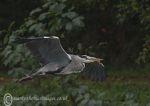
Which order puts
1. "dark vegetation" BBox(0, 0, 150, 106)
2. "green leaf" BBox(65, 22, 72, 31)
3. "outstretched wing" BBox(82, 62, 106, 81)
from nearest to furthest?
"outstretched wing" BBox(82, 62, 106, 81) < "green leaf" BBox(65, 22, 72, 31) < "dark vegetation" BBox(0, 0, 150, 106)

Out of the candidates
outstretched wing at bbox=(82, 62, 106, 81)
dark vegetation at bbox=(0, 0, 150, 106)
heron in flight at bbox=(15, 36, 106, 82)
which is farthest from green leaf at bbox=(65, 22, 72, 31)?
heron in flight at bbox=(15, 36, 106, 82)

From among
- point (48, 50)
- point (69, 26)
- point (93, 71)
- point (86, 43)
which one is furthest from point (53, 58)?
point (86, 43)

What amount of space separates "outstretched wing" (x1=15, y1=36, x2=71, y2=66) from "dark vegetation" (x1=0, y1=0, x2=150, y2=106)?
573 mm

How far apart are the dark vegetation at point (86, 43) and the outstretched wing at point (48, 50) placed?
573mm

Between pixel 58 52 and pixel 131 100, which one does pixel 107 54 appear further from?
pixel 58 52

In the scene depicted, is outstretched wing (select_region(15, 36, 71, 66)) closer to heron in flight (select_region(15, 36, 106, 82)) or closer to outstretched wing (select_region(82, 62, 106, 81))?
heron in flight (select_region(15, 36, 106, 82))

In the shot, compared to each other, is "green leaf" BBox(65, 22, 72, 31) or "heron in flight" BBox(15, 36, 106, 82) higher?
"heron in flight" BBox(15, 36, 106, 82)

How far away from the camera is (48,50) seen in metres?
2.47

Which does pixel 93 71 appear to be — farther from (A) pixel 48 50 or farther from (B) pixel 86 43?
(B) pixel 86 43

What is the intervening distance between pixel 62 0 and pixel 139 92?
4234 mm

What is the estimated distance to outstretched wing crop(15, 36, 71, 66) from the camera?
7.98 feet

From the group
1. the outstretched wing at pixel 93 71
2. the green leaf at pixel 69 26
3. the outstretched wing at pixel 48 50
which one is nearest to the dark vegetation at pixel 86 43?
the green leaf at pixel 69 26

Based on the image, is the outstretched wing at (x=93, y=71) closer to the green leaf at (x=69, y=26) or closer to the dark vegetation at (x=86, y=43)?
the dark vegetation at (x=86, y=43)

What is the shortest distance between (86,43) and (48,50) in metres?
7.62
